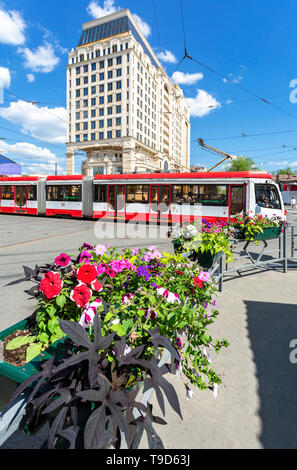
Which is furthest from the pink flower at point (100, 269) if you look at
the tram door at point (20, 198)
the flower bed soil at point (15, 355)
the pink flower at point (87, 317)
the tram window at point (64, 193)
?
the tram door at point (20, 198)

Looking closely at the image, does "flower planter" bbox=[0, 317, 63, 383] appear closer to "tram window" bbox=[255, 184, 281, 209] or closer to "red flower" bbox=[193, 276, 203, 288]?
"red flower" bbox=[193, 276, 203, 288]

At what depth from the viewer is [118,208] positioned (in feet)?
49.0

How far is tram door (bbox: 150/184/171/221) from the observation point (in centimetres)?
1348

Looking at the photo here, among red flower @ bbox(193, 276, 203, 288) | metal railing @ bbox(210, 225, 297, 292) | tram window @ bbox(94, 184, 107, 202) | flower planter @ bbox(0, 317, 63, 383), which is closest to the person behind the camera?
flower planter @ bbox(0, 317, 63, 383)

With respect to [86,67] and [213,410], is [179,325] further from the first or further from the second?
[86,67]

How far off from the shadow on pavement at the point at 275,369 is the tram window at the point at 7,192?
20.0 m

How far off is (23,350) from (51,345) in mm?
264

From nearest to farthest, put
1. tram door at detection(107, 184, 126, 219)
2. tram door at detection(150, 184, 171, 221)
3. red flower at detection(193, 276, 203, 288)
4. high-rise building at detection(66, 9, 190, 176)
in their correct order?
red flower at detection(193, 276, 203, 288)
tram door at detection(150, 184, 171, 221)
tram door at detection(107, 184, 126, 219)
high-rise building at detection(66, 9, 190, 176)

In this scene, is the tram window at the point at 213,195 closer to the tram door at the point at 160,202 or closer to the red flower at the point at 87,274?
the tram door at the point at 160,202

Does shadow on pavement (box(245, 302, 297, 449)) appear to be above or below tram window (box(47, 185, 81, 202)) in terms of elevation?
below

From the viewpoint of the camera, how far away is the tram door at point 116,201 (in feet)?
48.3

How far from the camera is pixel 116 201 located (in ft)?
49.3

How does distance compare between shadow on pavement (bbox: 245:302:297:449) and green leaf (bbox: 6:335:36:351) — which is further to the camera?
shadow on pavement (bbox: 245:302:297:449)

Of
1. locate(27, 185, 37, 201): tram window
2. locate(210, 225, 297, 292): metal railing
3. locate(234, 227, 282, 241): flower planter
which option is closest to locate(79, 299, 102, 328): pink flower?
locate(210, 225, 297, 292): metal railing
